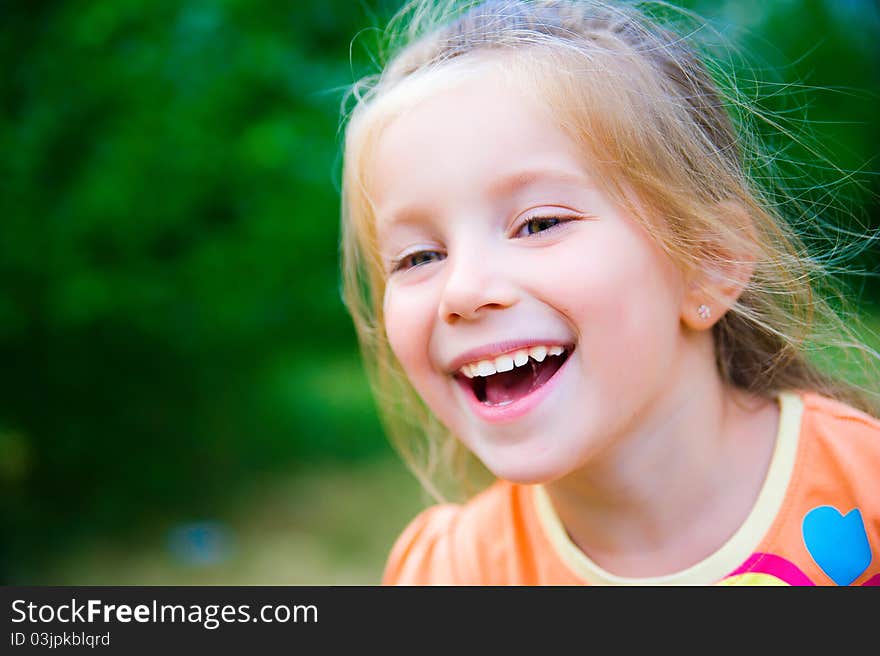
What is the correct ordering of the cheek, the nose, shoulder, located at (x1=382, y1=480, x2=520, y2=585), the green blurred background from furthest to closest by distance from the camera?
1. the green blurred background
2. shoulder, located at (x1=382, y1=480, x2=520, y2=585)
3. the cheek
4. the nose

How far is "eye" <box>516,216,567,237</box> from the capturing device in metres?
1.13

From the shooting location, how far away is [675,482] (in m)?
1.30

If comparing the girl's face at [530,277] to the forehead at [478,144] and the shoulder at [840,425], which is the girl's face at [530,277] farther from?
the shoulder at [840,425]

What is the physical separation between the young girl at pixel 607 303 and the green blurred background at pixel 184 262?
1.09 m

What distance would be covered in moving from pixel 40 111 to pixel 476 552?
1702 mm

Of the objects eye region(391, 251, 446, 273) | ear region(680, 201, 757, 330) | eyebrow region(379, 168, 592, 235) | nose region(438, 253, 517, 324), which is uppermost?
eye region(391, 251, 446, 273)

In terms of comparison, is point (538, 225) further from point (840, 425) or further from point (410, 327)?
point (840, 425)

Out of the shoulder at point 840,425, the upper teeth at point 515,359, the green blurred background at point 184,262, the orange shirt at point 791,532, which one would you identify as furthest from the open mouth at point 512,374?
the green blurred background at point 184,262

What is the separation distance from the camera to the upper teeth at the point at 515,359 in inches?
44.7

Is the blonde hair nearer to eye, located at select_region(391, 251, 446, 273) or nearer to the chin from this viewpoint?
eye, located at select_region(391, 251, 446, 273)

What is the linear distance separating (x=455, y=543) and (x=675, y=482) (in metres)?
0.39

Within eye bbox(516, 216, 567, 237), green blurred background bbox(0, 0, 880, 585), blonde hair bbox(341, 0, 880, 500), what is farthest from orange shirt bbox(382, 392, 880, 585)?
green blurred background bbox(0, 0, 880, 585)

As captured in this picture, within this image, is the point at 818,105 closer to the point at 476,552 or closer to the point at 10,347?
the point at 476,552
